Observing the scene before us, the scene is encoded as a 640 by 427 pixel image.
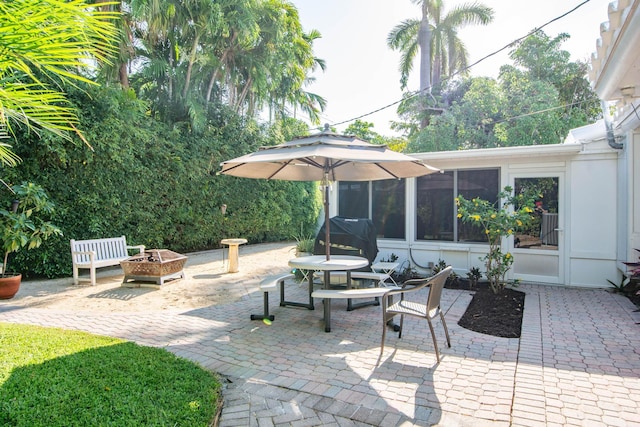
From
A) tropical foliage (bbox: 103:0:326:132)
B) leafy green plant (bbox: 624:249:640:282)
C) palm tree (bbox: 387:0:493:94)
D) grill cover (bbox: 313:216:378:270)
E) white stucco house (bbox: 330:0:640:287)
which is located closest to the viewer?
leafy green plant (bbox: 624:249:640:282)

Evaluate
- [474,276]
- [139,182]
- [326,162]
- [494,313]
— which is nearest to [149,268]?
[139,182]

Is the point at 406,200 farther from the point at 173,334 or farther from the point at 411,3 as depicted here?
the point at 411,3

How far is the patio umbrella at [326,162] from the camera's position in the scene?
4.09 m

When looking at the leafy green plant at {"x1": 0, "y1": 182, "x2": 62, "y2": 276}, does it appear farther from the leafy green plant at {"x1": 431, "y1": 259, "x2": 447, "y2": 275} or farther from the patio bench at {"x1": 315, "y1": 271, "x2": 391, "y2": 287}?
the leafy green plant at {"x1": 431, "y1": 259, "x2": 447, "y2": 275}

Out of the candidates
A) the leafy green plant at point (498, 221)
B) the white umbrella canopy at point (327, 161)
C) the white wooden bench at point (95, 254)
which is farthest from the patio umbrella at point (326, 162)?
the white wooden bench at point (95, 254)

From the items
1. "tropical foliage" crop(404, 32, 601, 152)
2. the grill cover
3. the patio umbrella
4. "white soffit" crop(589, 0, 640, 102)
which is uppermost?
"tropical foliage" crop(404, 32, 601, 152)

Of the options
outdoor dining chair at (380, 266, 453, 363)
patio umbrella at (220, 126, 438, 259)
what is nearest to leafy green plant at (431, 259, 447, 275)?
patio umbrella at (220, 126, 438, 259)

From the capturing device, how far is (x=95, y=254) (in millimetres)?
7137

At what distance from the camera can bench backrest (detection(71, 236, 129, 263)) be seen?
6928mm

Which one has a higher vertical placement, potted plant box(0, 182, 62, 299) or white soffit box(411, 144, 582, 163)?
white soffit box(411, 144, 582, 163)

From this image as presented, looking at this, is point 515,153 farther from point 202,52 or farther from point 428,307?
point 202,52

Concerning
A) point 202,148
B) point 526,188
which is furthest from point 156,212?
point 526,188

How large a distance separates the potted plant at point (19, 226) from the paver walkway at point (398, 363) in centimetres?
39

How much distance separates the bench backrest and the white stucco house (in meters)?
5.53
